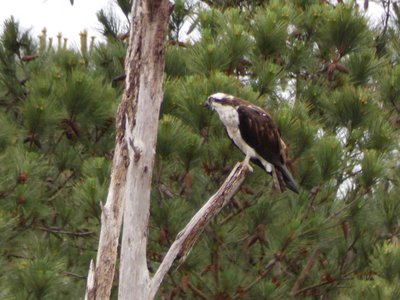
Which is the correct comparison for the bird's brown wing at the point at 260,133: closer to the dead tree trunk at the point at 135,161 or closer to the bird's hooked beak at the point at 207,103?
Answer: the bird's hooked beak at the point at 207,103

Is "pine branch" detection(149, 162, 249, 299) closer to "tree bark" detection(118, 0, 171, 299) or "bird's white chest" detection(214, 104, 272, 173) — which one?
"tree bark" detection(118, 0, 171, 299)

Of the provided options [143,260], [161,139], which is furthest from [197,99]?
[143,260]

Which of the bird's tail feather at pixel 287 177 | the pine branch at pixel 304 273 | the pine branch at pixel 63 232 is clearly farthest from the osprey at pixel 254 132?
the pine branch at pixel 63 232

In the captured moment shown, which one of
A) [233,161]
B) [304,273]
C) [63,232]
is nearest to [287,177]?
[233,161]

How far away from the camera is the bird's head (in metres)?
7.30

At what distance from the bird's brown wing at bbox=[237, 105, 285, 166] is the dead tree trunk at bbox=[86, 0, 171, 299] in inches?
51.4

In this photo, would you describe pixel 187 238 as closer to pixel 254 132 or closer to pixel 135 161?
pixel 135 161

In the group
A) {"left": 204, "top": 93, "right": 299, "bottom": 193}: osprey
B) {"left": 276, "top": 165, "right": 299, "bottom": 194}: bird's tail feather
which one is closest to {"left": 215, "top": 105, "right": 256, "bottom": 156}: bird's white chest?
{"left": 204, "top": 93, "right": 299, "bottom": 193}: osprey

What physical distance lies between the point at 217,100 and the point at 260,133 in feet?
0.96

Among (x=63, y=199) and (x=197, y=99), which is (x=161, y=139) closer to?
(x=197, y=99)

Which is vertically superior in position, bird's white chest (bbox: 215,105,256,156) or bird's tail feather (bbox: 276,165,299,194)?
bird's white chest (bbox: 215,105,256,156)

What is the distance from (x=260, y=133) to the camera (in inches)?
289

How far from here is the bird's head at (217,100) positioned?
7.30 metres

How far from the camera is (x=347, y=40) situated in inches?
345
